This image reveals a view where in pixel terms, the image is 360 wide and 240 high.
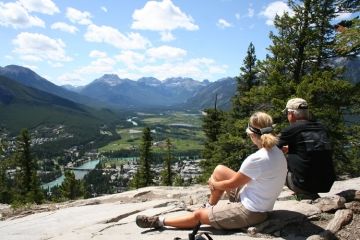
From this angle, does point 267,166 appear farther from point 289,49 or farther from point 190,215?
point 289,49

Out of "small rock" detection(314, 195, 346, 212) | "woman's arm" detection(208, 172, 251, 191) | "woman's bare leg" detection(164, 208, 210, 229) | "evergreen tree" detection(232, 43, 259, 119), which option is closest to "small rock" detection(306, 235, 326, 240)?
"small rock" detection(314, 195, 346, 212)

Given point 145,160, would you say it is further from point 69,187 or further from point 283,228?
point 283,228

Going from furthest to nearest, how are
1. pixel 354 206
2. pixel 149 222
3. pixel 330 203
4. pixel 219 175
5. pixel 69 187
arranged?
pixel 69 187, pixel 354 206, pixel 330 203, pixel 149 222, pixel 219 175

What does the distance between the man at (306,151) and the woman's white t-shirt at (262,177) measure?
1.07 meters

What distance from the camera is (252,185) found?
7742mm

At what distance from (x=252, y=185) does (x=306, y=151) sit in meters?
1.61

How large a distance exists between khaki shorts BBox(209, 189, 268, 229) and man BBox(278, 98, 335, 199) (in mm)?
1406

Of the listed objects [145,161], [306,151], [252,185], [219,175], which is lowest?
[145,161]

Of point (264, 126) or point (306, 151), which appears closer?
point (264, 126)

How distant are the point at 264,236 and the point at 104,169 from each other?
7219 inches

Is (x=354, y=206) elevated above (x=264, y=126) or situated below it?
below

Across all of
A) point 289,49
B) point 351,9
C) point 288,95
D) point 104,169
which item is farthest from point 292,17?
Result: point 104,169

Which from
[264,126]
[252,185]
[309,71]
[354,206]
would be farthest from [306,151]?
[309,71]

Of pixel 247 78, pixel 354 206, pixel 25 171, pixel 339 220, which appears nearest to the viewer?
pixel 339 220
